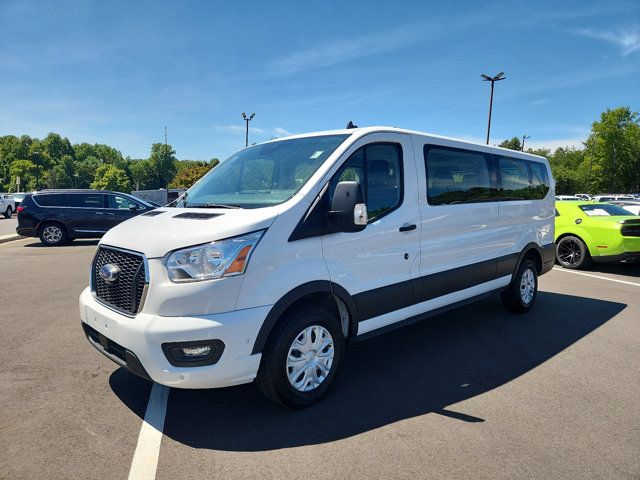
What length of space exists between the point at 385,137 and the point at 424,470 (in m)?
2.54

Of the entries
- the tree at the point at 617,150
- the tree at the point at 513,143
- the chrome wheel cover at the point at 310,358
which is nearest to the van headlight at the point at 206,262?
the chrome wheel cover at the point at 310,358

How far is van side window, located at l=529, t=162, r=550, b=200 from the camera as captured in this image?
6008mm

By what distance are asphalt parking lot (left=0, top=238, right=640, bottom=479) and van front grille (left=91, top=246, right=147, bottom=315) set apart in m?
0.81

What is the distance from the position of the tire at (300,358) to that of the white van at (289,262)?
0.01 metres

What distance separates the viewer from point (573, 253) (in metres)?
9.59

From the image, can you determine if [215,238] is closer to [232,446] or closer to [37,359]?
[232,446]

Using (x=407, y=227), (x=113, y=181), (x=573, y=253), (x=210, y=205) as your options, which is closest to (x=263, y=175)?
(x=210, y=205)

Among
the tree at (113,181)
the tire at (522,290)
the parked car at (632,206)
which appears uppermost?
the tree at (113,181)

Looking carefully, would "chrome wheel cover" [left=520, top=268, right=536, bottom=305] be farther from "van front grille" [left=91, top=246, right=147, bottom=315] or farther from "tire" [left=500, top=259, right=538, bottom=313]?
"van front grille" [left=91, top=246, right=147, bottom=315]

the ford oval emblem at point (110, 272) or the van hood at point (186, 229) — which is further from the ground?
the van hood at point (186, 229)

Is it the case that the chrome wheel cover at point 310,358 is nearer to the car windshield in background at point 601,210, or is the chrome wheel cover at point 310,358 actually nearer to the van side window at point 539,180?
the van side window at point 539,180

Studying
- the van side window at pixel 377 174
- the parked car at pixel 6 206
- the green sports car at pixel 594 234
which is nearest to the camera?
the van side window at pixel 377 174

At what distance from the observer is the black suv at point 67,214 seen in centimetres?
1291

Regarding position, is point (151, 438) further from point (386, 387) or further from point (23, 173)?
point (23, 173)
